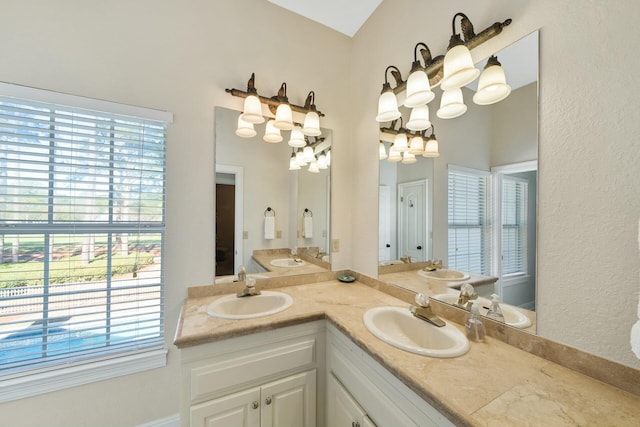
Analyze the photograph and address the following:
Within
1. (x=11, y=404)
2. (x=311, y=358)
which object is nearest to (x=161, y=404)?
(x=11, y=404)

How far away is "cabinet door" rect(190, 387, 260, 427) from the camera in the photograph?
100 centimetres

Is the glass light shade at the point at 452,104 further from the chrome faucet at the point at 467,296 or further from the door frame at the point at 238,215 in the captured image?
the door frame at the point at 238,215

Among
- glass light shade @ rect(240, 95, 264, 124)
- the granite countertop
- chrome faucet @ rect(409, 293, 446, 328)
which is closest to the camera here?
the granite countertop

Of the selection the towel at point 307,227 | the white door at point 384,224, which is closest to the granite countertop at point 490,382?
the white door at point 384,224

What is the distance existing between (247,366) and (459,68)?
5.42ft

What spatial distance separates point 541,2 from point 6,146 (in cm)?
244

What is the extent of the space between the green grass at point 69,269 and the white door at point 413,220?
1583 millimetres

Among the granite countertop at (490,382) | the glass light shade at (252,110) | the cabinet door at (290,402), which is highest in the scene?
the glass light shade at (252,110)

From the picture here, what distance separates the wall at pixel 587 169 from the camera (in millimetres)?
710

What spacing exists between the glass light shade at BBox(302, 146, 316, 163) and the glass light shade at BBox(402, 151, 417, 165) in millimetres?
713

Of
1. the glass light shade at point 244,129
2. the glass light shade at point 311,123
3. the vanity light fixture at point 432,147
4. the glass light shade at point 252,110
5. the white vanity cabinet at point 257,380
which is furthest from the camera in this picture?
the glass light shade at point 311,123

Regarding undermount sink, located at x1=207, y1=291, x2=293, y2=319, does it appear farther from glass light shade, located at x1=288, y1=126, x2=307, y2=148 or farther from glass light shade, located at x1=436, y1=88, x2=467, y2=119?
glass light shade, located at x1=436, y1=88, x2=467, y2=119

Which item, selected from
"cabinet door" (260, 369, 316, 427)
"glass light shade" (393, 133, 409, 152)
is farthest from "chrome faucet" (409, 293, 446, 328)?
"glass light shade" (393, 133, 409, 152)

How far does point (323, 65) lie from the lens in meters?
1.89
